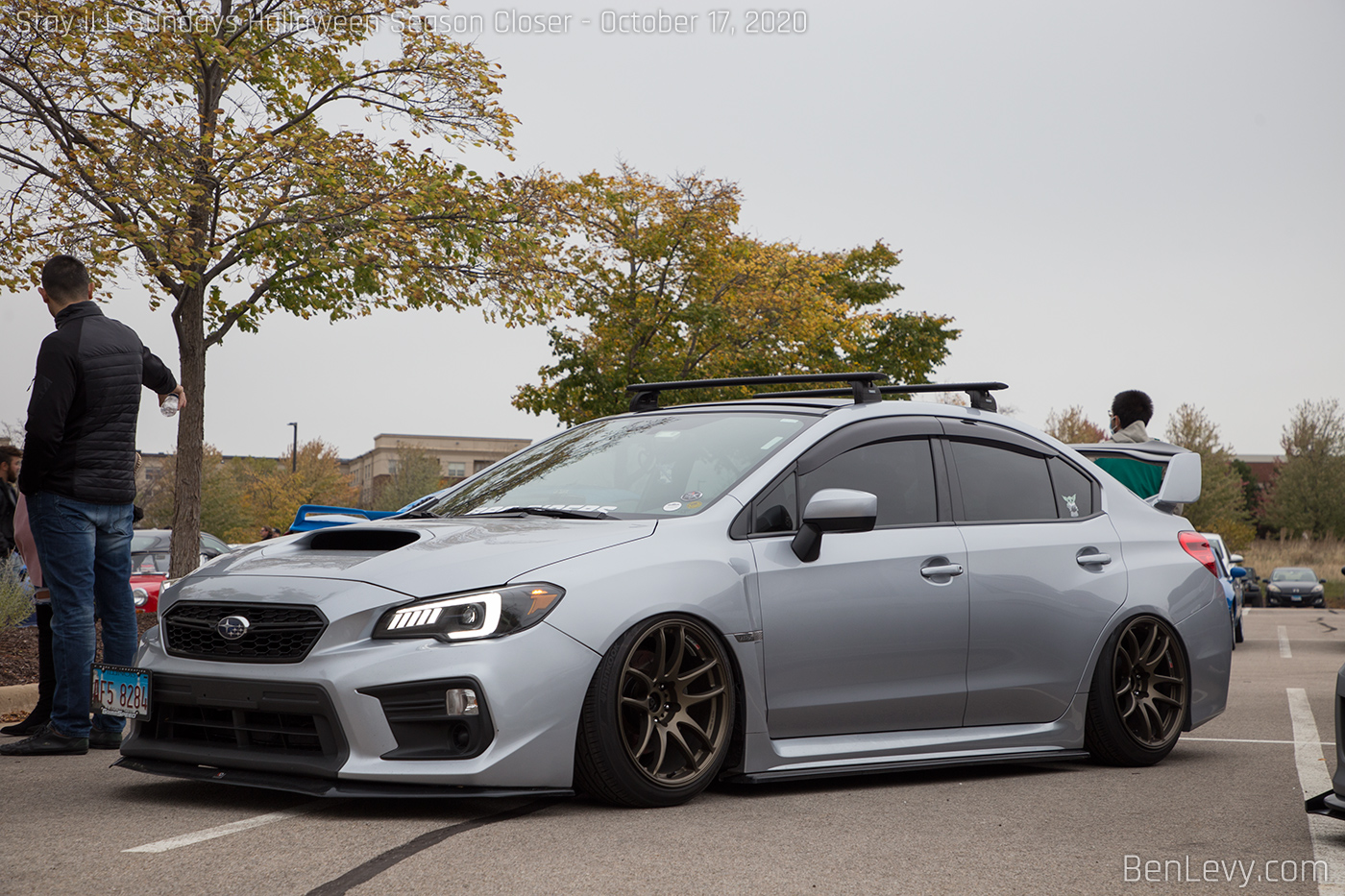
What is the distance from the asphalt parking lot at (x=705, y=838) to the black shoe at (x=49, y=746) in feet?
0.46

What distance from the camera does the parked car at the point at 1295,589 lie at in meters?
51.2

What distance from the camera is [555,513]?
537 cm

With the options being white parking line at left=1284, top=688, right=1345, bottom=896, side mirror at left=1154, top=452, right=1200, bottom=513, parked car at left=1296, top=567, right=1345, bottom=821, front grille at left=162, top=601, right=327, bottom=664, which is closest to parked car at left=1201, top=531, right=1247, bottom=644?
white parking line at left=1284, top=688, right=1345, bottom=896

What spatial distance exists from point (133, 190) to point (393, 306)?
3.22 meters

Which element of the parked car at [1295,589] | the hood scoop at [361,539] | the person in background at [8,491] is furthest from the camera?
the parked car at [1295,589]

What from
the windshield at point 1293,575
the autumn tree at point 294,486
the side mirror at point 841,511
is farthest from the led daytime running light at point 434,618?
the autumn tree at point 294,486

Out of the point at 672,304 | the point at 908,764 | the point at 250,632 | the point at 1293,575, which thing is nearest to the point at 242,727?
the point at 250,632

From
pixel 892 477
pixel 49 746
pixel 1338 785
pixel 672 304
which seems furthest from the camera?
pixel 672 304

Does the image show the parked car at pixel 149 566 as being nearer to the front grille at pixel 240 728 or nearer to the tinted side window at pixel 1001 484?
the front grille at pixel 240 728

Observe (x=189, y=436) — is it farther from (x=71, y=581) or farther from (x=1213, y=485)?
(x=1213, y=485)

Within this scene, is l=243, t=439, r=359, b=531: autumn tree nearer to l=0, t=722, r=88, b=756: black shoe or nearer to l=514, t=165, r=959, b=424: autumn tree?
l=514, t=165, r=959, b=424: autumn tree

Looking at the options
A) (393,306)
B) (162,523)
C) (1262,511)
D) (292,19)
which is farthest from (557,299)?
(1262,511)

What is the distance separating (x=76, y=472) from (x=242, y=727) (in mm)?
1942

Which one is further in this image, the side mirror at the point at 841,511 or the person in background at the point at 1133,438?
the person in background at the point at 1133,438
